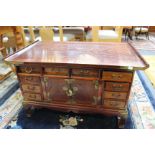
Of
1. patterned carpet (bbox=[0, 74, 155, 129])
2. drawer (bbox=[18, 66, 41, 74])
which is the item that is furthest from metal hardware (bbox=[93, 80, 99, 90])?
drawer (bbox=[18, 66, 41, 74])

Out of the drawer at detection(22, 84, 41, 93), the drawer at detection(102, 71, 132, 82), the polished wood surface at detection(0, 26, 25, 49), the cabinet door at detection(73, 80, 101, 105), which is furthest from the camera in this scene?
the polished wood surface at detection(0, 26, 25, 49)

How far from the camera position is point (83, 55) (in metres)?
1.40

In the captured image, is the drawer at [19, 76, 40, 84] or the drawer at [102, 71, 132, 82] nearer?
the drawer at [102, 71, 132, 82]

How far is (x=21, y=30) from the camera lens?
8.11 feet

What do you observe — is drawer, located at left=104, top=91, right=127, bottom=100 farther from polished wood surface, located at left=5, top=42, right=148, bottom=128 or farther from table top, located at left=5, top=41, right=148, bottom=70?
table top, located at left=5, top=41, right=148, bottom=70

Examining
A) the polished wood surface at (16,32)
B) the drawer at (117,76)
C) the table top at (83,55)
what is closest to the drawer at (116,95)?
Result: the drawer at (117,76)

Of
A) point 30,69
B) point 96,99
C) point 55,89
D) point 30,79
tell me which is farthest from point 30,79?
point 96,99

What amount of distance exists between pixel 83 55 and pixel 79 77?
239mm

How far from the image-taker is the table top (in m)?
1.22

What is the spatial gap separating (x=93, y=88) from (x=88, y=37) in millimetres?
1808

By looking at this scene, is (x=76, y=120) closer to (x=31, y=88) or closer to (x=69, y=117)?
(x=69, y=117)
